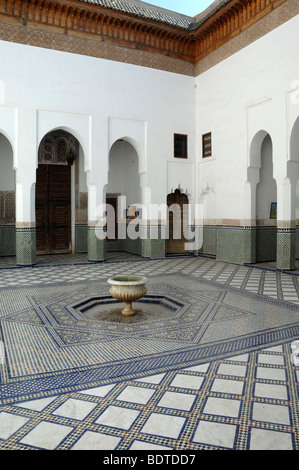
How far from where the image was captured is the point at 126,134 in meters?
6.30

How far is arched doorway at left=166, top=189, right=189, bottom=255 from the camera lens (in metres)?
7.11

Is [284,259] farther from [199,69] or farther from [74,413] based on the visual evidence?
[74,413]

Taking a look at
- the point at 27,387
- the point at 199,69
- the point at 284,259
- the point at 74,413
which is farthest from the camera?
the point at 199,69

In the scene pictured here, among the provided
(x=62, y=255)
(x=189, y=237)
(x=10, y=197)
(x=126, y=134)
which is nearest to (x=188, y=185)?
(x=189, y=237)

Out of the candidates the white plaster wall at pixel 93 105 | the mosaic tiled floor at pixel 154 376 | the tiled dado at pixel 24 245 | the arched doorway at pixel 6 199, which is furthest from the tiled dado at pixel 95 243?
the mosaic tiled floor at pixel 154 376

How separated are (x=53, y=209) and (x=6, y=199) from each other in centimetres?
88

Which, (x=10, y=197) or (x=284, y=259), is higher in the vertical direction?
(x=10, y=197)

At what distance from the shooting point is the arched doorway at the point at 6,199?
6730mm

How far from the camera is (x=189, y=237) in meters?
7.10

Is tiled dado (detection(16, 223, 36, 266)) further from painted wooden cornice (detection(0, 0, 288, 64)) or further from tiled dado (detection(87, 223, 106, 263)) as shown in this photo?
painted wooden cornice (detection(0, 0, 288, 64))
